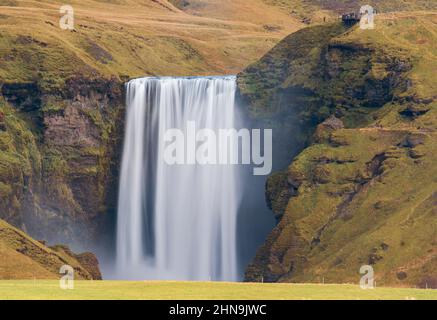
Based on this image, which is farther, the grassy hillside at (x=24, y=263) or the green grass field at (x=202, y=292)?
the grassy hillside at (x=24, y=263)

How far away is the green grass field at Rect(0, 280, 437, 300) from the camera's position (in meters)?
114

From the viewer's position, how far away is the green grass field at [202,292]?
114 m

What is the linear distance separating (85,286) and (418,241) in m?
68.6

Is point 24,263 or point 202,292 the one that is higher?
point 24,263

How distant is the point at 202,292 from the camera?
11706 cm

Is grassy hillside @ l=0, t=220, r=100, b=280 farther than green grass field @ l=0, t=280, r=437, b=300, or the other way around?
grassy hillside @ l=0, t=220, r=100, b=280

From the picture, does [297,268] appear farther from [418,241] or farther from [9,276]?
[9,276]

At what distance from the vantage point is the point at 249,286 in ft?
408

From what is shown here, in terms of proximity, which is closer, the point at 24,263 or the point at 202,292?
the point at 202,292

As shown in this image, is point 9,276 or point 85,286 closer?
point 85,286

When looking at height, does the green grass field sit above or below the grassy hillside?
below

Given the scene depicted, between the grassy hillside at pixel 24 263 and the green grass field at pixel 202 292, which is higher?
the grassy hillside at pixel 24 263
